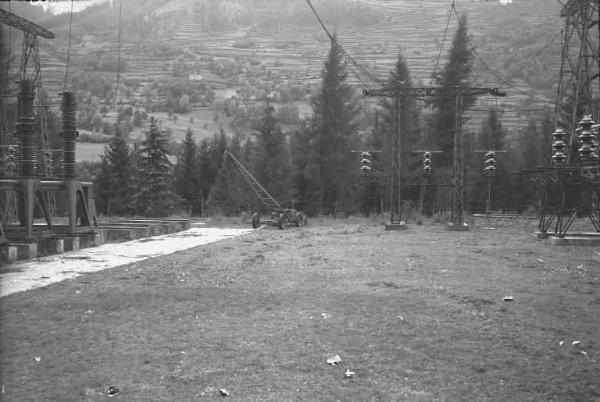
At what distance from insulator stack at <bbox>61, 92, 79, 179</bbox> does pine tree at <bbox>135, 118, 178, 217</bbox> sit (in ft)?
72.3

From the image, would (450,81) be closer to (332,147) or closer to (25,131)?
(332,147)

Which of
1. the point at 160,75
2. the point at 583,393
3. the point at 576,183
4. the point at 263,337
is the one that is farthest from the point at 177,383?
the point at 160,75

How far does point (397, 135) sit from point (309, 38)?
100693mm

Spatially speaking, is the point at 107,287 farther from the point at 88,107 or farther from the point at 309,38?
the point at 309,38

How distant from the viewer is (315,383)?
438 centimetres

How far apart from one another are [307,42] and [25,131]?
110 metres

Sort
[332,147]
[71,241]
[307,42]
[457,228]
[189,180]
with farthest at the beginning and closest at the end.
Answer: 1. [307,42]
2. [189,180]
3. [332,147]
4. [457,228]
5. [71,241]

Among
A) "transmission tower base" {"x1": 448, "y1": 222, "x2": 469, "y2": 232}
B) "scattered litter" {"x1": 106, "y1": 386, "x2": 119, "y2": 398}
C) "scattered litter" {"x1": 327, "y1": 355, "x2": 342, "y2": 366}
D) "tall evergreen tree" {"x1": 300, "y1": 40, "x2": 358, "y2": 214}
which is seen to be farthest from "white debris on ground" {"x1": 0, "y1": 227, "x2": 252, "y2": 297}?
"tall evergreen tree" {"x1": 300, "y1": 40, "x2": 358, "y2": 214}

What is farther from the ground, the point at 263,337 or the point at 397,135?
the point at 397,135

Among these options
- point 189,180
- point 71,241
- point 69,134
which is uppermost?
point 69,134

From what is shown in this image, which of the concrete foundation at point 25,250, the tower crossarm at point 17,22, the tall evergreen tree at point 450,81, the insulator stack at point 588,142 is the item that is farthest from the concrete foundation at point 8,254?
the tall evergreen tree at point 450,81

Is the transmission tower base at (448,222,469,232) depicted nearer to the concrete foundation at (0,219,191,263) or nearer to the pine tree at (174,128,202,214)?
the concrete foundation at (0,219,191,263)

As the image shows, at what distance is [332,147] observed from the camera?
39.8m

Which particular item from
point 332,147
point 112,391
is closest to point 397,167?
point 332,147
